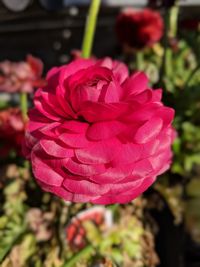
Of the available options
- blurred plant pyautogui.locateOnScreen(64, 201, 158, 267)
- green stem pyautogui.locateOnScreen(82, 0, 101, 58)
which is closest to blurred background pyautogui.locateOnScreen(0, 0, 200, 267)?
blurred plant pyautogui.locateOnScreen(64, 201, 158, 267)

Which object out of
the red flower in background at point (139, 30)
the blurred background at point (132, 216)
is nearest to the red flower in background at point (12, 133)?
the blurred background at point (132, 216)

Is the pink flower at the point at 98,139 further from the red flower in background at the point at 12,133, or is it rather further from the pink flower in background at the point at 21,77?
the pink flower in background at the point at 21,77

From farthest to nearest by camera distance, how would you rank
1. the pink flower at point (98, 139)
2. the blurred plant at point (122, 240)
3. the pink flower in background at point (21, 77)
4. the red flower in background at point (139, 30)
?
the red flower in background at point (139, 30), the pink flower in background at point (21, 77), the blurred plant at point (122, 240), the pink flower at point (98, 139)

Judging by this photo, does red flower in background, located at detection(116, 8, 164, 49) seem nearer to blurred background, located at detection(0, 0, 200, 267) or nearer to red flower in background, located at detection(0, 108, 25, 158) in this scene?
blurred background, located at detection(0, 0, 200, 267)

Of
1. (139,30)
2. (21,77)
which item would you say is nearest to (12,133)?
(21,77)

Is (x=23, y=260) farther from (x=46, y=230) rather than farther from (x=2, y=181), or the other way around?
(x=2, y=181)

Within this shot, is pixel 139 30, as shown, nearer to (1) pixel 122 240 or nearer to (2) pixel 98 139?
(1) pixel 122 240

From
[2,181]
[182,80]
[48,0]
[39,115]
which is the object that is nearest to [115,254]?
[2,181]
